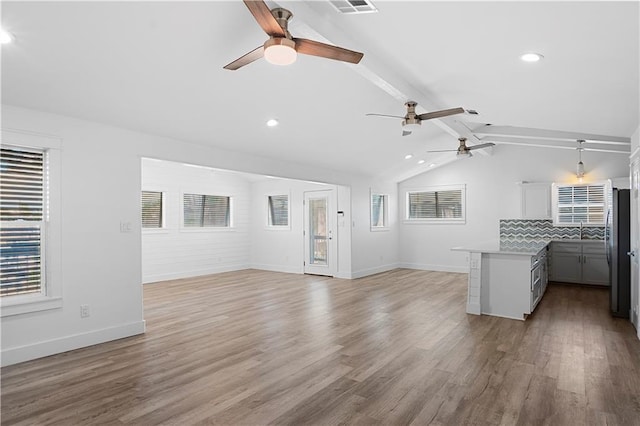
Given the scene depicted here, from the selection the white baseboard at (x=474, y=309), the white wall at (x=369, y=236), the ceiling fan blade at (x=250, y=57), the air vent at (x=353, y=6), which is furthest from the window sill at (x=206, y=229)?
the air vent at (x=353, y=6)

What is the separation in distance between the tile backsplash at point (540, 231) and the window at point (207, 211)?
6.57 meters

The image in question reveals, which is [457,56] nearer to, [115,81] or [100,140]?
[115,81]

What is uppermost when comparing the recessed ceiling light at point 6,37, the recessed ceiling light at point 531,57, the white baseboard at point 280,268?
the recessed ceiling light at point 6,37

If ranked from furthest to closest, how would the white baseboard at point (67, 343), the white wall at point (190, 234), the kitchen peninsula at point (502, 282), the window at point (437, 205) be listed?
the window at point (437, 205) < the white wall at point (190, 234) < the kitchen peninsula at point (502, 282) < the white baseboard at point (67, 343)

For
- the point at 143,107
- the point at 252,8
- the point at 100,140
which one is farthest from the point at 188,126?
the point at 252,8

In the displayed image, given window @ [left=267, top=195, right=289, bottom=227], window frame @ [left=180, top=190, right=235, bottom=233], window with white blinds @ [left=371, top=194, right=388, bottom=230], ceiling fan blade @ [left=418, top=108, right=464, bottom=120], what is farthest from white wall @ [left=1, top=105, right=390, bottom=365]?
A: window with white blinds @ [left=371, top=194, right=388, bottom=230]

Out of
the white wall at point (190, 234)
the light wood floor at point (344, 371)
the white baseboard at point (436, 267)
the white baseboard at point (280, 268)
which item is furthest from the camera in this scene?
the white baseboard at point (280, 268)

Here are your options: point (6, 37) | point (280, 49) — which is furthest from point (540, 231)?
point (6, 37)

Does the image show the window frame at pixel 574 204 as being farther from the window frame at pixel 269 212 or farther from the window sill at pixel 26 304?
the window sill at pixel 26 304

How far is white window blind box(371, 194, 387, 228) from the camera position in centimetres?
930

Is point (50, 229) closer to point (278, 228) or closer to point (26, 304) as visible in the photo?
point (26, 304)

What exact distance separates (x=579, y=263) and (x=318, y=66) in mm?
6742

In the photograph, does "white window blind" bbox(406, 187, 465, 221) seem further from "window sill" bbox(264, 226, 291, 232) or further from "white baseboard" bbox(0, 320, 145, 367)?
"white baseboard" bbox(0, 320, 145, 367)

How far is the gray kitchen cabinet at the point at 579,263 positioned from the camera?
723cm
